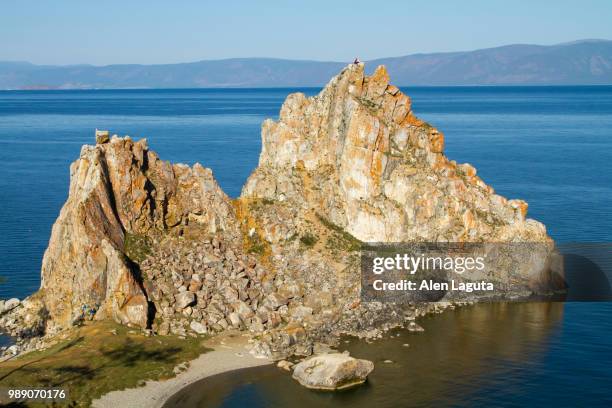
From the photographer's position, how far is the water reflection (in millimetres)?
68875

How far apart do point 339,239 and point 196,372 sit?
119 feet

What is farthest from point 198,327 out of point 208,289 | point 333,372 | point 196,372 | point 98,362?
point 333,372

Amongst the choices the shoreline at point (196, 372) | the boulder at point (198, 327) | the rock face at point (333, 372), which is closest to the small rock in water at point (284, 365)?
the shoreline at point (196, 372)

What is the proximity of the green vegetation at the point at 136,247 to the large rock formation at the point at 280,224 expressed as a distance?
18 centimetres

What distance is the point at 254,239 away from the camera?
101 metres

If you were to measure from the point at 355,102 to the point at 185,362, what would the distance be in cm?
4964

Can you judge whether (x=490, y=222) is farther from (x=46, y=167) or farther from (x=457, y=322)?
(x=46, y=167)

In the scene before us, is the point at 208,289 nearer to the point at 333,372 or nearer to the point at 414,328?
the point at 333,372

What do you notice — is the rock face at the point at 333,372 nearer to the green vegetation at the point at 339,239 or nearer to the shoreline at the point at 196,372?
the shoreline at the point at 196,372

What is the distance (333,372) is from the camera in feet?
236

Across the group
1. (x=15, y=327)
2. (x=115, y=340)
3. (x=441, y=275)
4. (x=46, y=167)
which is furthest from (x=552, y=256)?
(x=46, y=167)

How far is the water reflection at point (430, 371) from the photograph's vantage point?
226ft

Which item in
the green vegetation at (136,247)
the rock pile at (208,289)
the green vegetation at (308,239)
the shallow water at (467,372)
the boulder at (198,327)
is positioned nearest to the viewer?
the shallow water at (467,372)

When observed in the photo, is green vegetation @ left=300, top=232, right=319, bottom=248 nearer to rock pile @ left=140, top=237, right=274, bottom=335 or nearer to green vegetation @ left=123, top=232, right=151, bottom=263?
rock pile @ left=140, top=237, right=274, bottom=335
